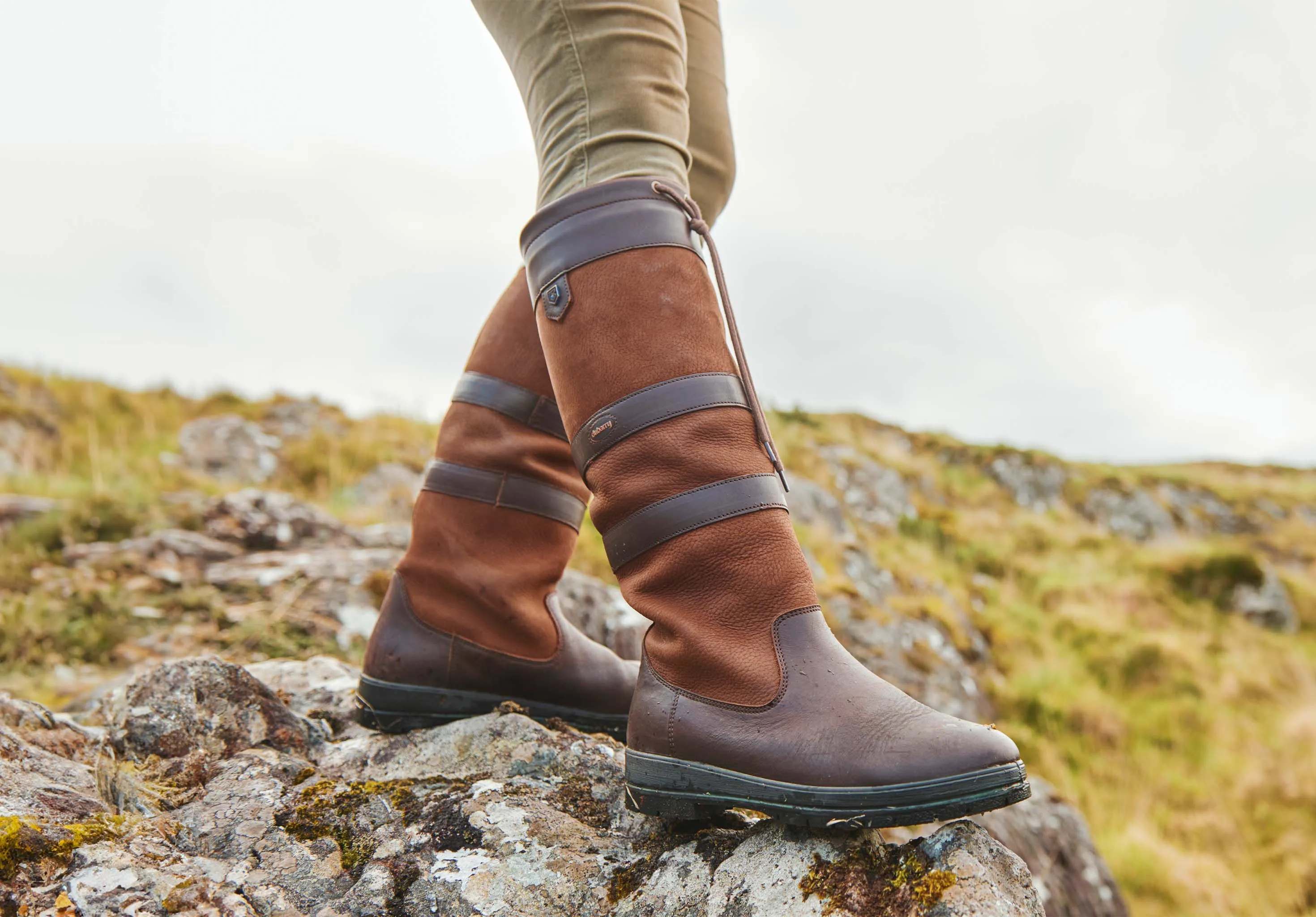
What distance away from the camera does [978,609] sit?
8.37 metres

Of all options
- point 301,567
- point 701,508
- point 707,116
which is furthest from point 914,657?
point 701,508

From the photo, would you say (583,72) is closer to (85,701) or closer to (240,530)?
(85,701)

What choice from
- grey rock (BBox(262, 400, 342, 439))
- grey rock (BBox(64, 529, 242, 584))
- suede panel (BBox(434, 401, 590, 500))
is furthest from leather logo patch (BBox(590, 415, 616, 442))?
grey rock (BBox(262, 400, 342, 439))

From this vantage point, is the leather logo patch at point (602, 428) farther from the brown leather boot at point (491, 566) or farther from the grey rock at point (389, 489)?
the grey rock at point (389, 489)

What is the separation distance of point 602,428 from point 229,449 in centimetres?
671

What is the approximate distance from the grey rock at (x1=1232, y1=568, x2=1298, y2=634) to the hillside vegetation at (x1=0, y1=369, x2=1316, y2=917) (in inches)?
1.4

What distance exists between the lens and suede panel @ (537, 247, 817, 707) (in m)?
1.13

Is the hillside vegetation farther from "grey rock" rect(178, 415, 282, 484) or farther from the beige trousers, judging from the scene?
the beige trousers

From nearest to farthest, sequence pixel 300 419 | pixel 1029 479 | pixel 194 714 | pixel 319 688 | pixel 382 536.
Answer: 1. pixel 194 714
2. pixel 319 688
3. pixel 382 536
4. pixel 300 419
5. pixel 1029 479

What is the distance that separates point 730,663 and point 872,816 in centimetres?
27

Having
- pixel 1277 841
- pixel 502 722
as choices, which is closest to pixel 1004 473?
pixel 1277 841

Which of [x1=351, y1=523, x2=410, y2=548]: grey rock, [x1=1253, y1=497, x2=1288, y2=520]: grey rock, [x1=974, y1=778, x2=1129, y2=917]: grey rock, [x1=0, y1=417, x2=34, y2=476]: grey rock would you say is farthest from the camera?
[x1=1253, y1=497, x2=1288, y2=520]: grey rock

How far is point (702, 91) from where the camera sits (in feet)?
5.65

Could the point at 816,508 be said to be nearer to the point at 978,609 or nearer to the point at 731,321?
the point at 978,609
